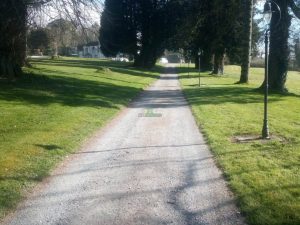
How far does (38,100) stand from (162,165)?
397 inches

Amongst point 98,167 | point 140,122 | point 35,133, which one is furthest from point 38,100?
point 98,167

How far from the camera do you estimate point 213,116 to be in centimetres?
1495

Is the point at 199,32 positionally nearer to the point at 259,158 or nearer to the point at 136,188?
the point at 259,158

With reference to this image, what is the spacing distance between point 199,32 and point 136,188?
39981mm

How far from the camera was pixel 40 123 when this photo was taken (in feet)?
40.9

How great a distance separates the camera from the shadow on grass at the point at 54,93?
56.7ft

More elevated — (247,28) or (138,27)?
(138,27)

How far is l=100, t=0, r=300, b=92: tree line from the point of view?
2530 centimetres

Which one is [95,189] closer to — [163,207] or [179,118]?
[163,207]

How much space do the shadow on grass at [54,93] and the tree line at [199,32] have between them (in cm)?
572

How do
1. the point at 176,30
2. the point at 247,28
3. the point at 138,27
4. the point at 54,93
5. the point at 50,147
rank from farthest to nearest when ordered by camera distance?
the point at 138,27 < the point at 176,30 < the point at 247,28 < the point at 54,93 < the point at 50,147

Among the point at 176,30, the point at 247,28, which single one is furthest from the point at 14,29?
the point at 176,30

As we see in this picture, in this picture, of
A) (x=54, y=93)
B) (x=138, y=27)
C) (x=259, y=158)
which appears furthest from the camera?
(x=138, y=27)

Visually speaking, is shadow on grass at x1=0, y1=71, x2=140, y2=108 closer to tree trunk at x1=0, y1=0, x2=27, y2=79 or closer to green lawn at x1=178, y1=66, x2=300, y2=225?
tree trunk at x1=0, y1=0, x2=27, y2=79
